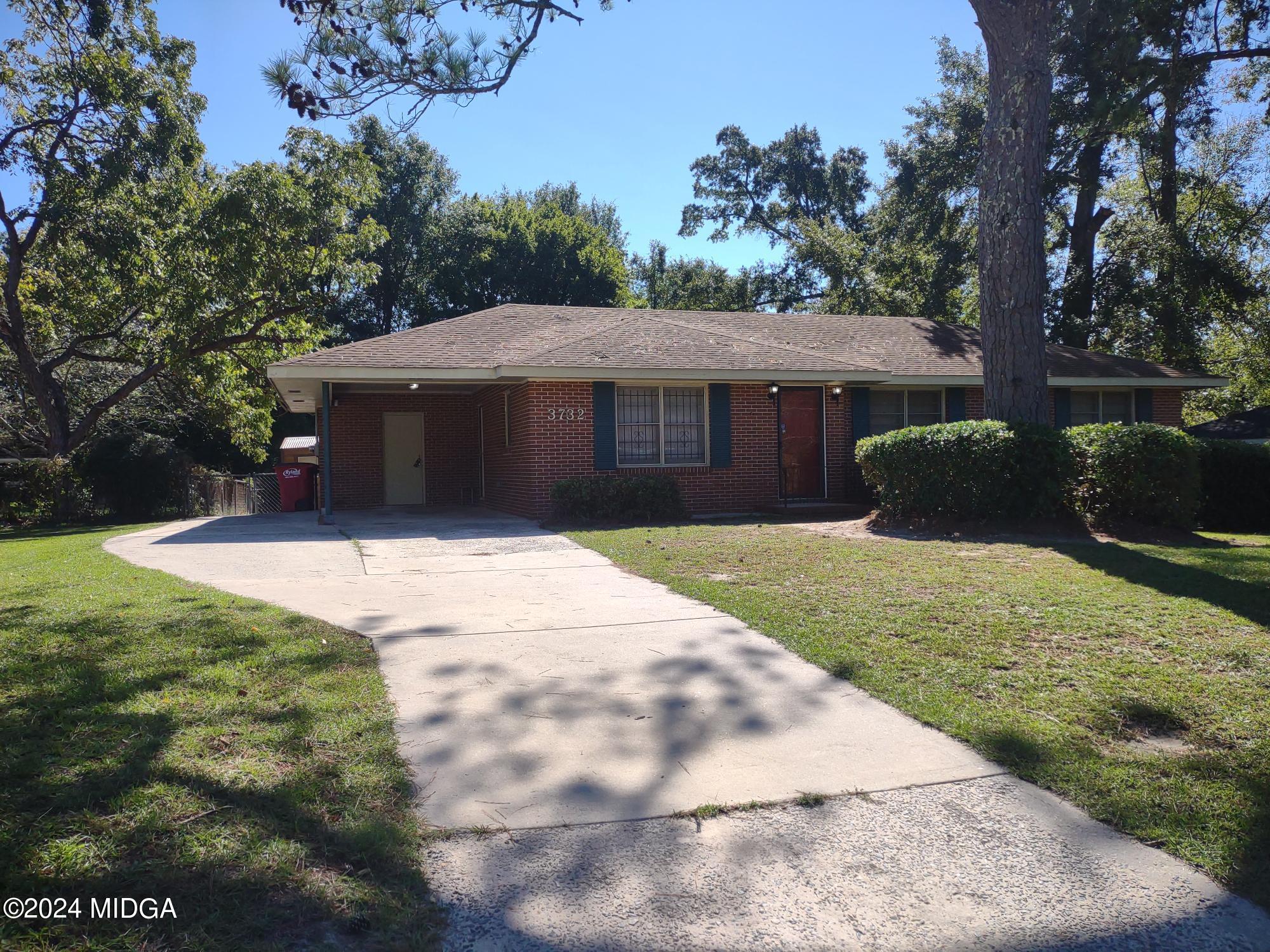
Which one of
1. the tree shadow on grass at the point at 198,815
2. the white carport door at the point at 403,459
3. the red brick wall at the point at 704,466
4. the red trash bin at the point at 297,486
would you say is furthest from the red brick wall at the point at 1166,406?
the tree shadow on grass at the point at 198,815

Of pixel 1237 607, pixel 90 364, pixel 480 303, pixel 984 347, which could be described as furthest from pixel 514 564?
pixel 480 303

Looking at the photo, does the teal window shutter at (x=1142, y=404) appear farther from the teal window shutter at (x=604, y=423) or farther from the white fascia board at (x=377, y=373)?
the white fascia board at (x=377, y=373)

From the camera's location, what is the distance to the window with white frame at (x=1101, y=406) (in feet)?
63.5

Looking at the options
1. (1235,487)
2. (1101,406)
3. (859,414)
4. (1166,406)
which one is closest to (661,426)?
(859,414)

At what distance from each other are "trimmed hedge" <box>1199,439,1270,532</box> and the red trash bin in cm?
1678

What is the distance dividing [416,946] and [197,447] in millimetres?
35191

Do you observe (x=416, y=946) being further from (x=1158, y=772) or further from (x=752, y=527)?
(x=752, y=527)

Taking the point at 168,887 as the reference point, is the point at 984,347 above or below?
above

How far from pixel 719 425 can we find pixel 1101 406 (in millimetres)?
9727

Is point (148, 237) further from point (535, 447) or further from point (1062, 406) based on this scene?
point (1062, 406)

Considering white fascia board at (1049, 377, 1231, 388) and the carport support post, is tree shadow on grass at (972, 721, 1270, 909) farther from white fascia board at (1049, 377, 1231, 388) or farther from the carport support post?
white fascia board at (1049, 377, 1231, 388)

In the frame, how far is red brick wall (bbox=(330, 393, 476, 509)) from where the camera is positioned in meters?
18.6

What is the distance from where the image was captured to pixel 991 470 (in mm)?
10766

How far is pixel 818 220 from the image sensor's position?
3991cm
